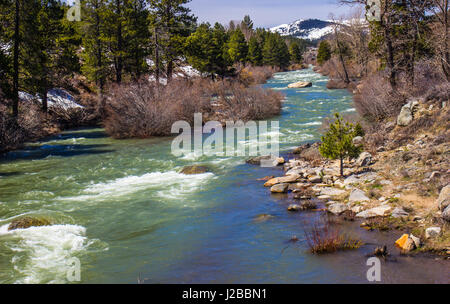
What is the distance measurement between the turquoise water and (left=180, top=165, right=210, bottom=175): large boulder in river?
47 cm

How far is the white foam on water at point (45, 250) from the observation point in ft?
26.9

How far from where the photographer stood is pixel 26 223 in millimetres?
10945

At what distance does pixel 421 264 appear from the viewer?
24.2ft

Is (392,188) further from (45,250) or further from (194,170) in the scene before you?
(45,250)

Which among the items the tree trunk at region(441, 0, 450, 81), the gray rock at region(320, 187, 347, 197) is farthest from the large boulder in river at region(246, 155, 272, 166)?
the tree trunk at region(441, 0, 450, 81)

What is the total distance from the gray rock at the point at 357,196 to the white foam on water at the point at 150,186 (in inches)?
210

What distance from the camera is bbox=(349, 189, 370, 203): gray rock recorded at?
1093cm

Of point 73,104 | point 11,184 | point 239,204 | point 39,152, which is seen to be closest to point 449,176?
point 239,204

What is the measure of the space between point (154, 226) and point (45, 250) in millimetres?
2694

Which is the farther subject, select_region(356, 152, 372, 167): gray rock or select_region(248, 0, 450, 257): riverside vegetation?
select_region(356, 152, 372, 167): gray rock
